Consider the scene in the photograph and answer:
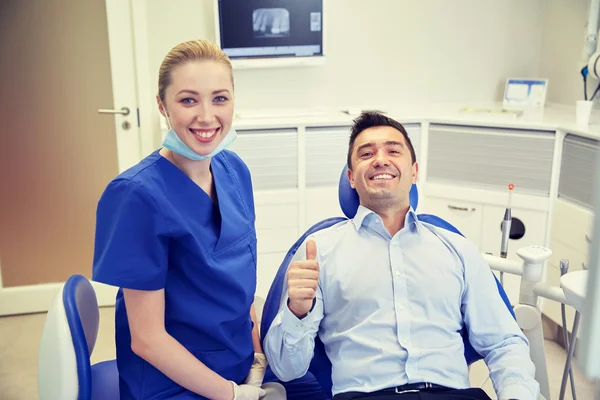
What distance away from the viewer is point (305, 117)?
2.99 m

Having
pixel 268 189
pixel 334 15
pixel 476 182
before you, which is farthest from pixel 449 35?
pixel 268 189

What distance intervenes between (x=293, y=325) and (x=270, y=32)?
2.07m

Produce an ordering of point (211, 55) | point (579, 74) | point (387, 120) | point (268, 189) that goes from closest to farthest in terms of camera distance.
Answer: point (211, 55)
point (387, 120)
point (268, 189)
point (579, 74)

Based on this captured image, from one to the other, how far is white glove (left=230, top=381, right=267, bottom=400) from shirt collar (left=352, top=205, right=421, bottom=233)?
0.50 metres

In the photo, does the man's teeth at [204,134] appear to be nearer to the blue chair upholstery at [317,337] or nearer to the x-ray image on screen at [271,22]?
the blue chair upholstery at [317,337]

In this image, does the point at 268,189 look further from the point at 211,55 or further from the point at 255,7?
the point at 211,55

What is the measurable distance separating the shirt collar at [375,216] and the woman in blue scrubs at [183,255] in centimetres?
33

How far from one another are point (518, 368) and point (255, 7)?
7.47ft

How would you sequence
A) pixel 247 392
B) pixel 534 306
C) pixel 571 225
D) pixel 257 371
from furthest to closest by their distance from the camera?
pixel 571 225 → pixel 534 306 → pixel 257 371 → pixel 247 392

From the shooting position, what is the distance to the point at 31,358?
2705mm

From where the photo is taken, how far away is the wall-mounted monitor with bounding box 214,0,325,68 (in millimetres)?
3072

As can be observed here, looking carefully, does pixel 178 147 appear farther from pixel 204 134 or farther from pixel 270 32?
pixel 270 32

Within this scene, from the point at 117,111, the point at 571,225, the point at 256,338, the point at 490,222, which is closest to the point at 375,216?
the point at 256,338

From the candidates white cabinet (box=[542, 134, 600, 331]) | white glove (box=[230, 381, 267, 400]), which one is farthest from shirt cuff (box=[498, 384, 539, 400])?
white cabinet (box=[542, 134, 600, 331])
